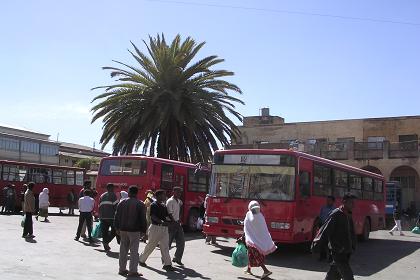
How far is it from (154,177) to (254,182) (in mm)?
6362

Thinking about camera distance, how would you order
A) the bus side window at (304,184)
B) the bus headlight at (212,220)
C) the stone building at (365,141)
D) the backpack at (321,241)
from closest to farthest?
1. the backpack at (321,241)
2. the bus side window at (304,184)
3. the bus headlight at (212,220)
4. the stone building at (365,141)

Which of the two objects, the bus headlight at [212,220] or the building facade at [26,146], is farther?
the building facade at [26,146]

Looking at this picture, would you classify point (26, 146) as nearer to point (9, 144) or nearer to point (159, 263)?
point (9, 144)

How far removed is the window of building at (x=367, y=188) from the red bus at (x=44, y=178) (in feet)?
60.5

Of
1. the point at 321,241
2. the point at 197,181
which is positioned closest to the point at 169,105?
the point at 197,181

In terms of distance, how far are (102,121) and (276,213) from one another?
708 inches

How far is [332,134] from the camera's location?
2223 inches

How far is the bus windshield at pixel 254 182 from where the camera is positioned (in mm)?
14438

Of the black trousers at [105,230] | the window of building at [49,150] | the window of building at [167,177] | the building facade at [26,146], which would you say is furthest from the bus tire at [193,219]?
the window of building at [49,150]

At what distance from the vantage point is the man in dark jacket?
8156 mm

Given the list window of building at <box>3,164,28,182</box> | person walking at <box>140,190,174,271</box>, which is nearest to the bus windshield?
person walking at <box>140,190,174,271</box>

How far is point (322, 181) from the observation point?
16312mm

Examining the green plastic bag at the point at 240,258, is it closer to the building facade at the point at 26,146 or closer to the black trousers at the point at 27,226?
the black trousers at the point at 27,226

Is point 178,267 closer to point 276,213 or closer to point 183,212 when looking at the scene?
point 276,213
